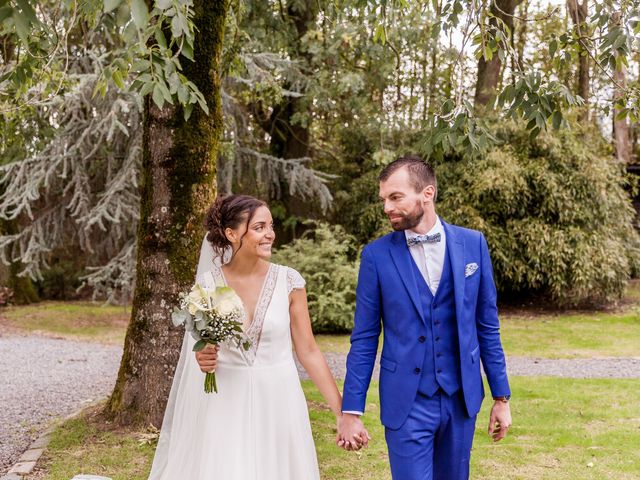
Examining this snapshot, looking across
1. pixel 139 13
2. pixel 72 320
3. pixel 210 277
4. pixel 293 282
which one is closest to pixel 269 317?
pixel 293 282

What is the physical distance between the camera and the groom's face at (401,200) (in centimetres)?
312

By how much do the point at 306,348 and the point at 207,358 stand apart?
548mm

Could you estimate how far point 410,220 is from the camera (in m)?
3.13

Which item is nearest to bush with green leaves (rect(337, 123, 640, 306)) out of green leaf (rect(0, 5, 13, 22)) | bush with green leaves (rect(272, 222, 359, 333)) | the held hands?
bush with green leaves (rect(272, 222, 359, 333))

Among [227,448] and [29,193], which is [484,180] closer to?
[29,193]

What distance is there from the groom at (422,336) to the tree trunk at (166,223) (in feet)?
9.66

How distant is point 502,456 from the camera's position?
225 inches

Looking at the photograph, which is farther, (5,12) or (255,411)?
(255,411)

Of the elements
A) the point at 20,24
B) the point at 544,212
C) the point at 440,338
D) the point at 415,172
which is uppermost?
the point at 544,212

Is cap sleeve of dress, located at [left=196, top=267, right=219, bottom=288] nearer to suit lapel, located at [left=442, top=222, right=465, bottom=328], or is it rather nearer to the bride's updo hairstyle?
the bride's updo hairstyle

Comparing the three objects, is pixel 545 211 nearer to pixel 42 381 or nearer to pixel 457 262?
pixel 42 381

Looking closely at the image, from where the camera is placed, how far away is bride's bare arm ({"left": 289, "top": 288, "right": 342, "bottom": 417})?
11.7 ft

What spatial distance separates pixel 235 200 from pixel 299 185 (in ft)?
35.1

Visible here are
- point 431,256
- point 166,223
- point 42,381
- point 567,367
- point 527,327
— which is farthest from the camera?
point 527,327
